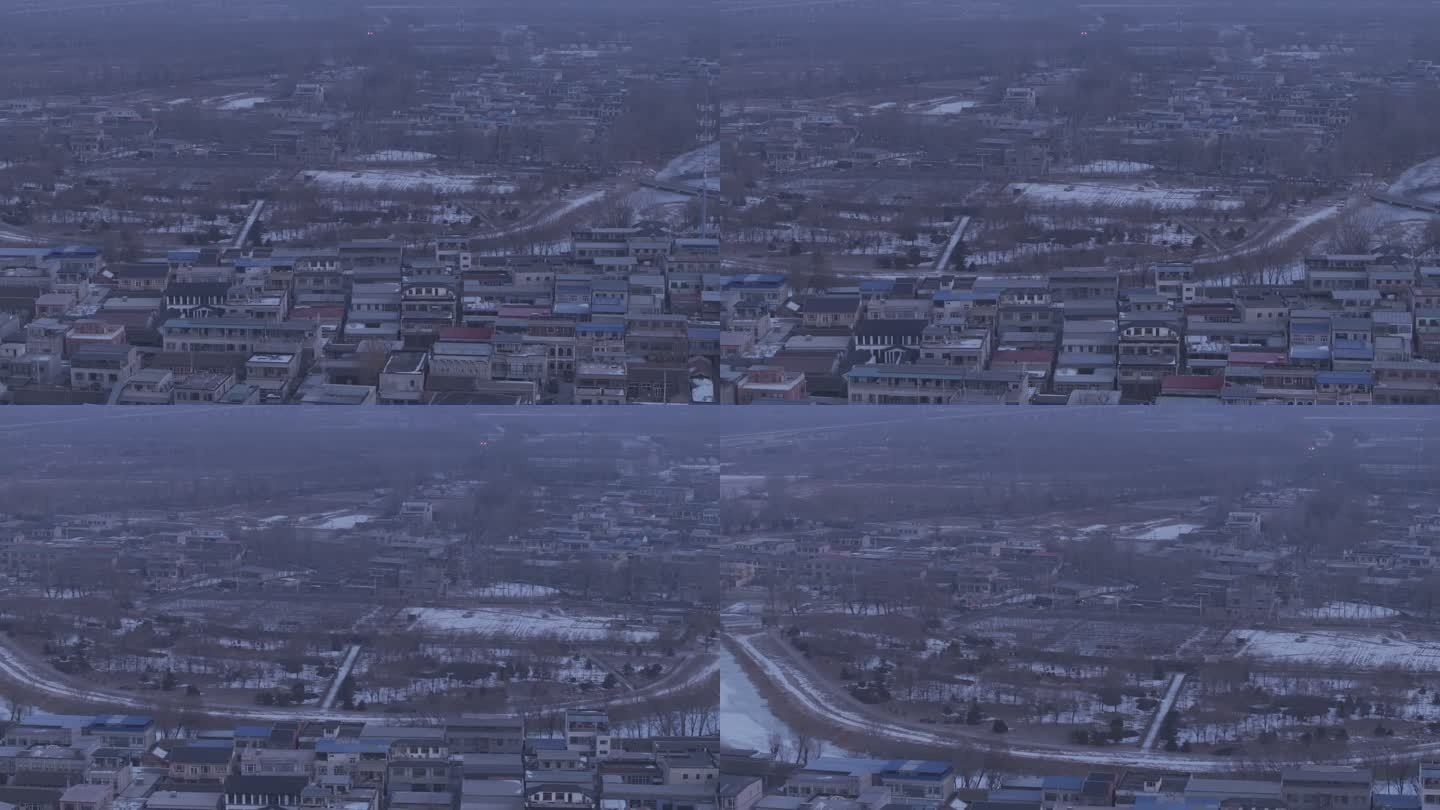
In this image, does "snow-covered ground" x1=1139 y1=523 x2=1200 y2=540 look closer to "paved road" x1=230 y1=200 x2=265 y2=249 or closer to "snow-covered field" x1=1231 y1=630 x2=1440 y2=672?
"snow-covered field" x1=1231 y1=630 x2=1440 y2=672

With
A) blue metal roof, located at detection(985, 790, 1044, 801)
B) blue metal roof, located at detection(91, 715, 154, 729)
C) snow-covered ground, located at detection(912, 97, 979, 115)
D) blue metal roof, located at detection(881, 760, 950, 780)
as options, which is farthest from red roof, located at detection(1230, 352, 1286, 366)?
snow-covered ground, located at detection(912, 97, 979, 115)

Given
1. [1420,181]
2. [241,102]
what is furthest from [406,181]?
[1420,181]

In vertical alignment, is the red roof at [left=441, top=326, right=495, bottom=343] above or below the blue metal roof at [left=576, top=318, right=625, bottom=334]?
below

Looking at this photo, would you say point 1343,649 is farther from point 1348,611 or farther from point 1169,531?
point 1169,531

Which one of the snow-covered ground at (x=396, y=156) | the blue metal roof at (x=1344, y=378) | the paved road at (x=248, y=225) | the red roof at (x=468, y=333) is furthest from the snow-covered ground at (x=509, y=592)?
the snow-covered ground at (x=396, y=156)

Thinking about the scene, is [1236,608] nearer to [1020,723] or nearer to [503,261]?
[1020,723]

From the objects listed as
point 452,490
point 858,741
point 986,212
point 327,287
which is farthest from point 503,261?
point 858,741
